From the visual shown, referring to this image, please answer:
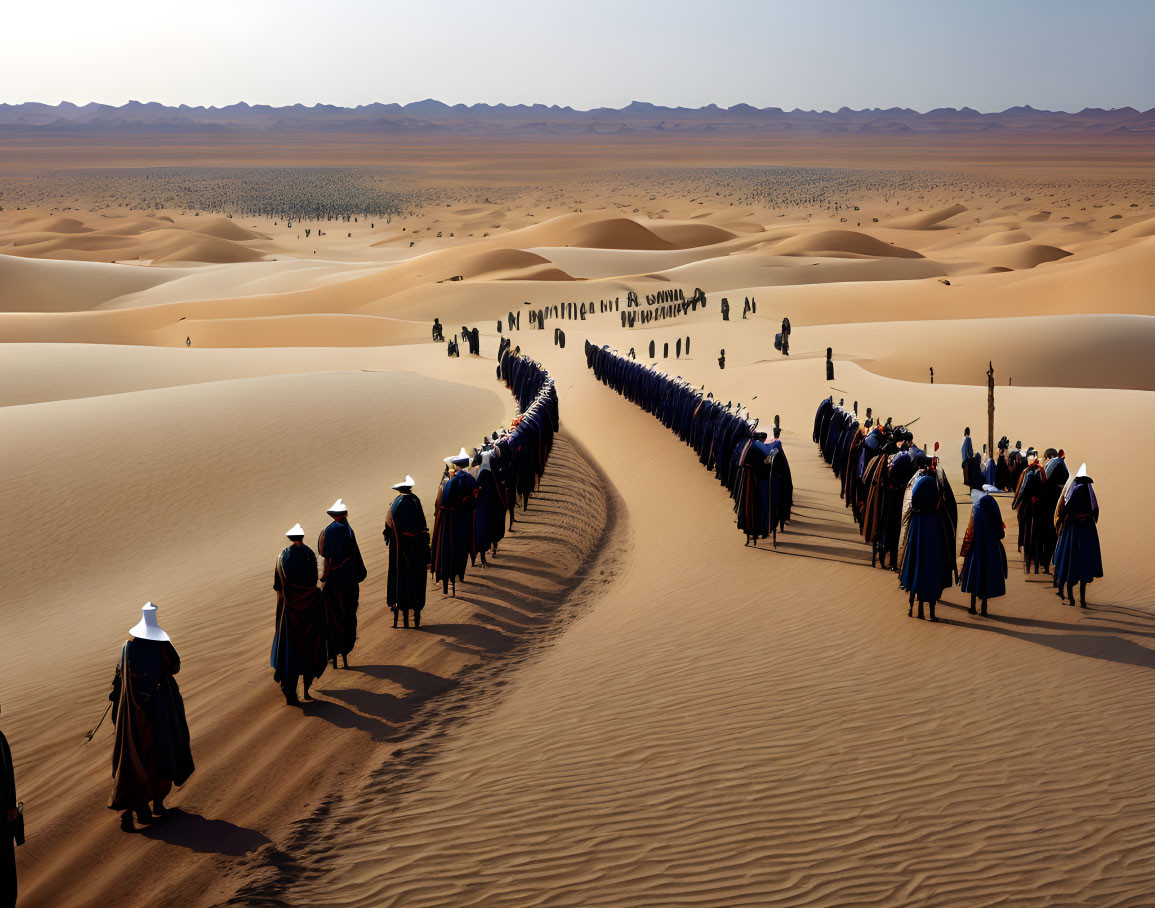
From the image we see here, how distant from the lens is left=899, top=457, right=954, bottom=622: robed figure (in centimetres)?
1193

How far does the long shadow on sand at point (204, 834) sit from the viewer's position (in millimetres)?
7332

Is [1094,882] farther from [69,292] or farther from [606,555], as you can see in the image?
[69,292]

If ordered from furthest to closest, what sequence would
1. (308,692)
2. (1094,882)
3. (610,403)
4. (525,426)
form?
(610,403) → (525,426) → (308,692) → (1094,882)

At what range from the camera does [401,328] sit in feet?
165

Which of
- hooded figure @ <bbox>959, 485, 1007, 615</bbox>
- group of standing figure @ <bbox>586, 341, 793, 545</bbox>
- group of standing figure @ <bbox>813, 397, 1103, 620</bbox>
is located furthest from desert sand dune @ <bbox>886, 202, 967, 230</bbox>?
hooded figure @ <bbox>959, 485, 1007, 615</bbox>

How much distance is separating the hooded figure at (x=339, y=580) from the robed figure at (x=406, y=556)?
43.2 inches

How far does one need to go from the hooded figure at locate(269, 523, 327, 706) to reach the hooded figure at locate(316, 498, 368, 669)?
59cm

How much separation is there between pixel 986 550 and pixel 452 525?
19.6 feet

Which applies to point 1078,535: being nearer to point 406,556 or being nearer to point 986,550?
Result: point 986,550

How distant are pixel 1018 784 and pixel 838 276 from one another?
65031 mm

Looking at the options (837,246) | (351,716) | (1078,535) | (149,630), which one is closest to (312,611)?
(351,716)

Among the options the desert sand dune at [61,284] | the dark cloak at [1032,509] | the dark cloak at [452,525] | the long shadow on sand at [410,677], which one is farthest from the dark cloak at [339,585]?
the desert sand dune at [61,284]

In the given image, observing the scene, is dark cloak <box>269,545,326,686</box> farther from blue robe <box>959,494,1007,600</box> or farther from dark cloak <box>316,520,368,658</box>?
blue robe <box>959,494,1007,600</box>

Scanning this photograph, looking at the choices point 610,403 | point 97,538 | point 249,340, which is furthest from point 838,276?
point 97,538
